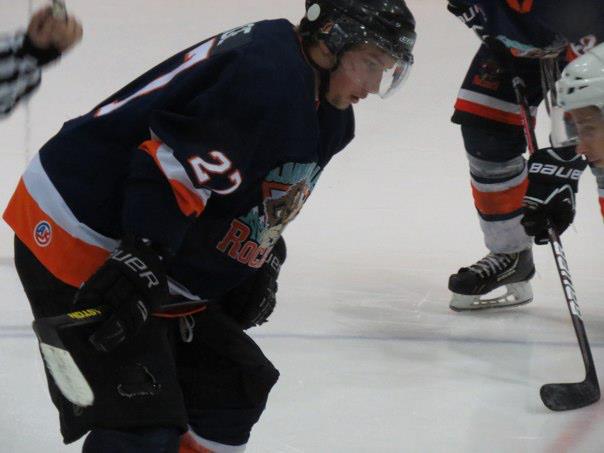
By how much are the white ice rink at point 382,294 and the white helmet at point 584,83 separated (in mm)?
624

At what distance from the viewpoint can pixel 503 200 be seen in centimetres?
315

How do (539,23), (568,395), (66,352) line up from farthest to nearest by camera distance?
(539,23), (568,395), (66,352)

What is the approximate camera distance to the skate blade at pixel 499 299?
3.14m

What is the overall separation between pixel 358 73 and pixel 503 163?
5.02 feet

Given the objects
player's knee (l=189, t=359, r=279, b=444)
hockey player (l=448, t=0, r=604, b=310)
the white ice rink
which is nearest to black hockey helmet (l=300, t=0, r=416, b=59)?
player's knee (l=189, t=359, r=279, b=444)

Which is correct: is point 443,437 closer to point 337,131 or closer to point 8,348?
point 337,131

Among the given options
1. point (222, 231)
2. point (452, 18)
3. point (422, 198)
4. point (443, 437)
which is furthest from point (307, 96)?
point (452, 18)

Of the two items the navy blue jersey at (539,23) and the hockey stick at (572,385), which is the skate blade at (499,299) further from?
the navy blue jersey at (539,23)

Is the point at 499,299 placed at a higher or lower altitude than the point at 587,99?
lower

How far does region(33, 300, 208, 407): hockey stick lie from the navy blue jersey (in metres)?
1.45

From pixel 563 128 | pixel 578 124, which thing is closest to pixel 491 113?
pixel 563 128

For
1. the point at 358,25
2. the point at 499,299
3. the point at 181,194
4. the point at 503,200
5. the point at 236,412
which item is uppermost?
the point at 358,25

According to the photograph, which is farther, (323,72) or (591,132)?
(591,132)

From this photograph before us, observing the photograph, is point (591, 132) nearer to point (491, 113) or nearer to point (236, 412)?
point (236, 412)
